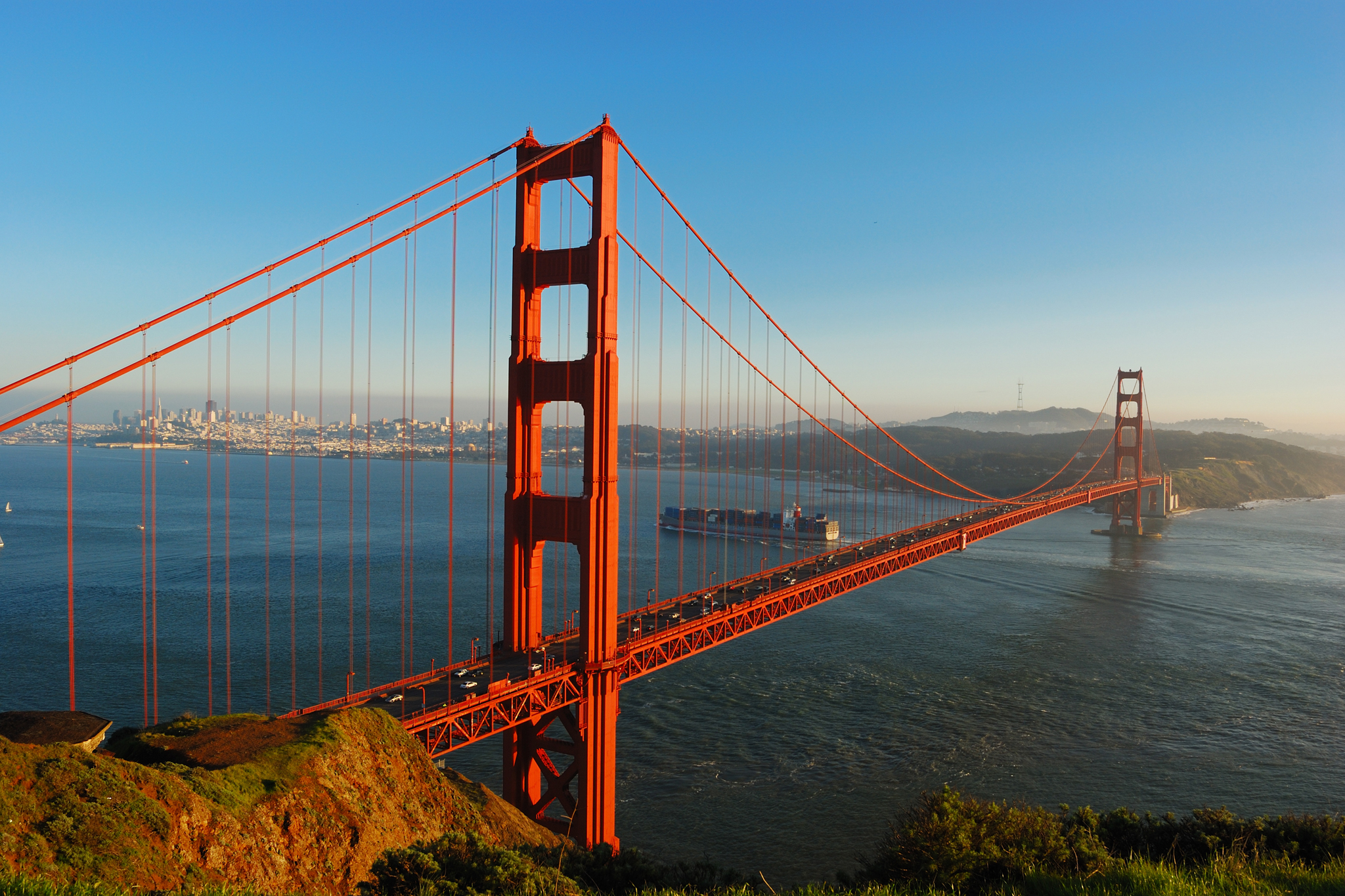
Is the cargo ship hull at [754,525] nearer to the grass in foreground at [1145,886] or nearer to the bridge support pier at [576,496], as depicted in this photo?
the bridge support pier at [576,496]

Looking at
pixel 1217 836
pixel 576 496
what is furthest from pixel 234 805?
pixel 1217 836

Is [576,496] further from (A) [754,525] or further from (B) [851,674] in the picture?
(A) [754,525]

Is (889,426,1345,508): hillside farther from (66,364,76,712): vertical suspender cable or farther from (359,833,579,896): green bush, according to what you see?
(359,833,579,896): green bush

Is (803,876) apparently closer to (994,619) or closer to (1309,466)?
(994,619)

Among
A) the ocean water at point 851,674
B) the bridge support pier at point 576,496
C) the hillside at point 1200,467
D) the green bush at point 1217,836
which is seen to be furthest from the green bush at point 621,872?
the hillside at point 1200,467

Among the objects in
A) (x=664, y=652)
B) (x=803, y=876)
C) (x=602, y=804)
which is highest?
(x=664, y=652)

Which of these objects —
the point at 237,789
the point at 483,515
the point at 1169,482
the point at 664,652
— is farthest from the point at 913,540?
the point at 1169,482
